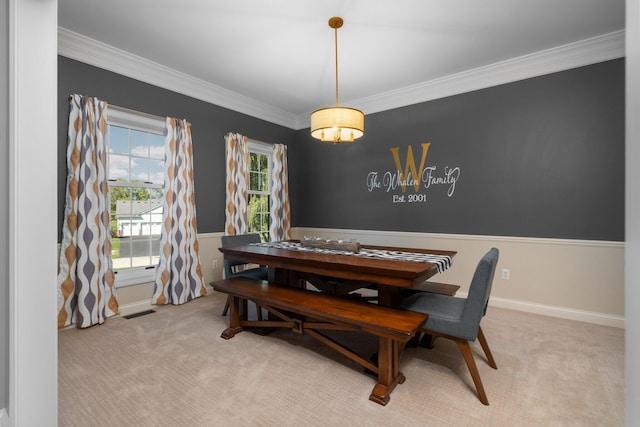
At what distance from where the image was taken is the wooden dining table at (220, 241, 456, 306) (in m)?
2.00

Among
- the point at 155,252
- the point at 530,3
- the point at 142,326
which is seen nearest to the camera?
the point at 530,3

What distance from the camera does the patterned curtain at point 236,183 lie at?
420cm

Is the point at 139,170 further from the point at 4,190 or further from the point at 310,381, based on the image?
the point at 310,381

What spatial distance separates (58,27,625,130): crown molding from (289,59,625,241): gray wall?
0.10 m

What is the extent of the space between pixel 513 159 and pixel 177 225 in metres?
3.97

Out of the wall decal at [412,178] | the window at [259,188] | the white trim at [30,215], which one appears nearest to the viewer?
the white trim at [30,215]

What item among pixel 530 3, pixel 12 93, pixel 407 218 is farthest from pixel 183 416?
pixel 530 3

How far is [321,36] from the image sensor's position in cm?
290

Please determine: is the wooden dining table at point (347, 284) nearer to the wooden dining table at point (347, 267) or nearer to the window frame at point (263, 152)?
the wooden dining table at point (347, 267)

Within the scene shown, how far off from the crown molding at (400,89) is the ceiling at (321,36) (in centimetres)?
2

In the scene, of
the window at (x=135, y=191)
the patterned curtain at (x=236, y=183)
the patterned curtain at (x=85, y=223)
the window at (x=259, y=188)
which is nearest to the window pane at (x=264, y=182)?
the window at (x=259, y=188)

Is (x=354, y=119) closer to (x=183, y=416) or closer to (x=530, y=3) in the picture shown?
(x=530, y=3)

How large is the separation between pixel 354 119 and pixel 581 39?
2.47 metres

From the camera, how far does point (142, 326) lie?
2928 millimetres
